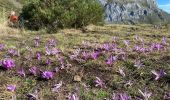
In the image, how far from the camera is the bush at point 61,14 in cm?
1323

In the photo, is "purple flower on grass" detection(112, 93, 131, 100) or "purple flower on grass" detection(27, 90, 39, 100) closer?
"purple flower on grass" detection(112, 93, 131, 100)

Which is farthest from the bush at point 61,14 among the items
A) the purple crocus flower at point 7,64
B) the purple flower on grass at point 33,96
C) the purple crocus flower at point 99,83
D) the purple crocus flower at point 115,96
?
the purple crocus flower at point 115,96

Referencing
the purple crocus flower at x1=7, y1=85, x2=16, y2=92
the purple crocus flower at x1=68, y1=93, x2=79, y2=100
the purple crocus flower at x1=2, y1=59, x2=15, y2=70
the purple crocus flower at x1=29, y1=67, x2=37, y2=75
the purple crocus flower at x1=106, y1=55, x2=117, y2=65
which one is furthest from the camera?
the purple crocus flower at x1=2, y1=59, x2=15, y2=70

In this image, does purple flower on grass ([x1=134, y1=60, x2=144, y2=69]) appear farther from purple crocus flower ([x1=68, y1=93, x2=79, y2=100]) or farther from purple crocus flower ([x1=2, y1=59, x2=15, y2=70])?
purple crocus flower ([x1=2, y1=59, x2=15, y2=70])

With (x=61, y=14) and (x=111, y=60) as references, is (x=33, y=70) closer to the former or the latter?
(x=111, y=60)

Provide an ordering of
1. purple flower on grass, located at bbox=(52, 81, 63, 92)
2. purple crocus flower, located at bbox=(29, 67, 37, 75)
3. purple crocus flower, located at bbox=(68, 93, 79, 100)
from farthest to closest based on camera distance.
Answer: purple crocus flower, located at bbox=(29, 67, 37, 75)
purple flower on grass, located at bbox=(52, 81, 63, 92)
purple crocus flower, located at bbox=(68, 93, 79, 100)

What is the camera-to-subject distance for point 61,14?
13461 mm

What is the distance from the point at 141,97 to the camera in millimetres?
4844

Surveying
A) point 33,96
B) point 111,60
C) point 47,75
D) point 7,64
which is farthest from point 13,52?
point 33,96

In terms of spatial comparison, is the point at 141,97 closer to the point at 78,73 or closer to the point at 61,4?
the point at 78,73

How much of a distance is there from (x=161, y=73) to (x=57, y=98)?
1.47 meters

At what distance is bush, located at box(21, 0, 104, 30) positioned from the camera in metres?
13.2

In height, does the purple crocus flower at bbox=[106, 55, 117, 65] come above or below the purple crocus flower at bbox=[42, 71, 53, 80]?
above

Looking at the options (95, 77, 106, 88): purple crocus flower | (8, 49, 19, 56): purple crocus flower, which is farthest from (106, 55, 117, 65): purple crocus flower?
(8, 49, 19, 56): purple crocus flower
